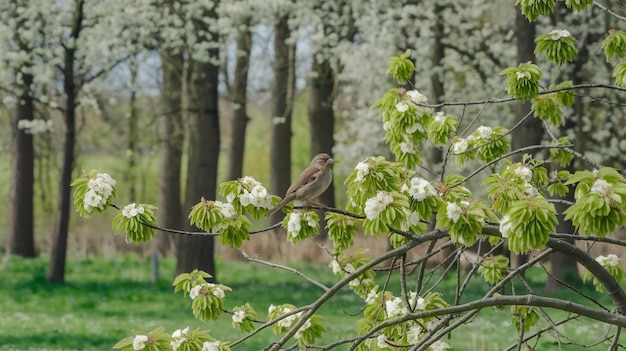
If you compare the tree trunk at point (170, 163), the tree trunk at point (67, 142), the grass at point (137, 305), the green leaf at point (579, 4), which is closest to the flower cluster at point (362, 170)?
the green leaf at point (579, 4)

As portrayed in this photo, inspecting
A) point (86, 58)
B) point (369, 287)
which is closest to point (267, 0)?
point (86, 58)

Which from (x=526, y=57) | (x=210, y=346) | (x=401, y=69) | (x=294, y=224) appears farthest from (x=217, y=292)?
(x=526, y=57)

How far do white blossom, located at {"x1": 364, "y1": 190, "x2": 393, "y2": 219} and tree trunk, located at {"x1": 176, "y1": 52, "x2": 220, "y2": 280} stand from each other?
1339cm


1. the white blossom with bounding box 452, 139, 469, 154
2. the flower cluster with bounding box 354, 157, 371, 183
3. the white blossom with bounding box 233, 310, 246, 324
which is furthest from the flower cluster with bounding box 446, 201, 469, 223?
the white blossom with bounding box 452, 139, 469, 154

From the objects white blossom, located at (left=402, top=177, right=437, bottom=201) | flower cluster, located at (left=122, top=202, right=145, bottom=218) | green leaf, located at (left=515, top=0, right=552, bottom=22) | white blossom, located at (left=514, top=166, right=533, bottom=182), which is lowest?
flower cluster, located at (left=122, top=202, right=145, bottom=218)

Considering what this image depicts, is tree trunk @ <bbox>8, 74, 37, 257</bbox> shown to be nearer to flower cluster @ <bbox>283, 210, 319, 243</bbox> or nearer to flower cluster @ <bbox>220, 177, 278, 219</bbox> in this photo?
flower cluster @ <bbox>283, 210, 319, 243</bbox>

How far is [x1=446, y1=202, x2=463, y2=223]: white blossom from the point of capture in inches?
177

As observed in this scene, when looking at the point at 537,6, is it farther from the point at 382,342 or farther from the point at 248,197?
the point at 382,342

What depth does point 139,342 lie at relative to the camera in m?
4.73

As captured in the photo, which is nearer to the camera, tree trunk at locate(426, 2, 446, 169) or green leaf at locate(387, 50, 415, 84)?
green leaf at locate(387, 50, 415, 84)

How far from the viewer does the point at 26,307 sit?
1650 centimetres

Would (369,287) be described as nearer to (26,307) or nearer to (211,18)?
(26,307)

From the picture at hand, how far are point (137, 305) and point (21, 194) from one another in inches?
288

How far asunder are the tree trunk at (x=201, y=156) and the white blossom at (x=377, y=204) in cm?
1339
